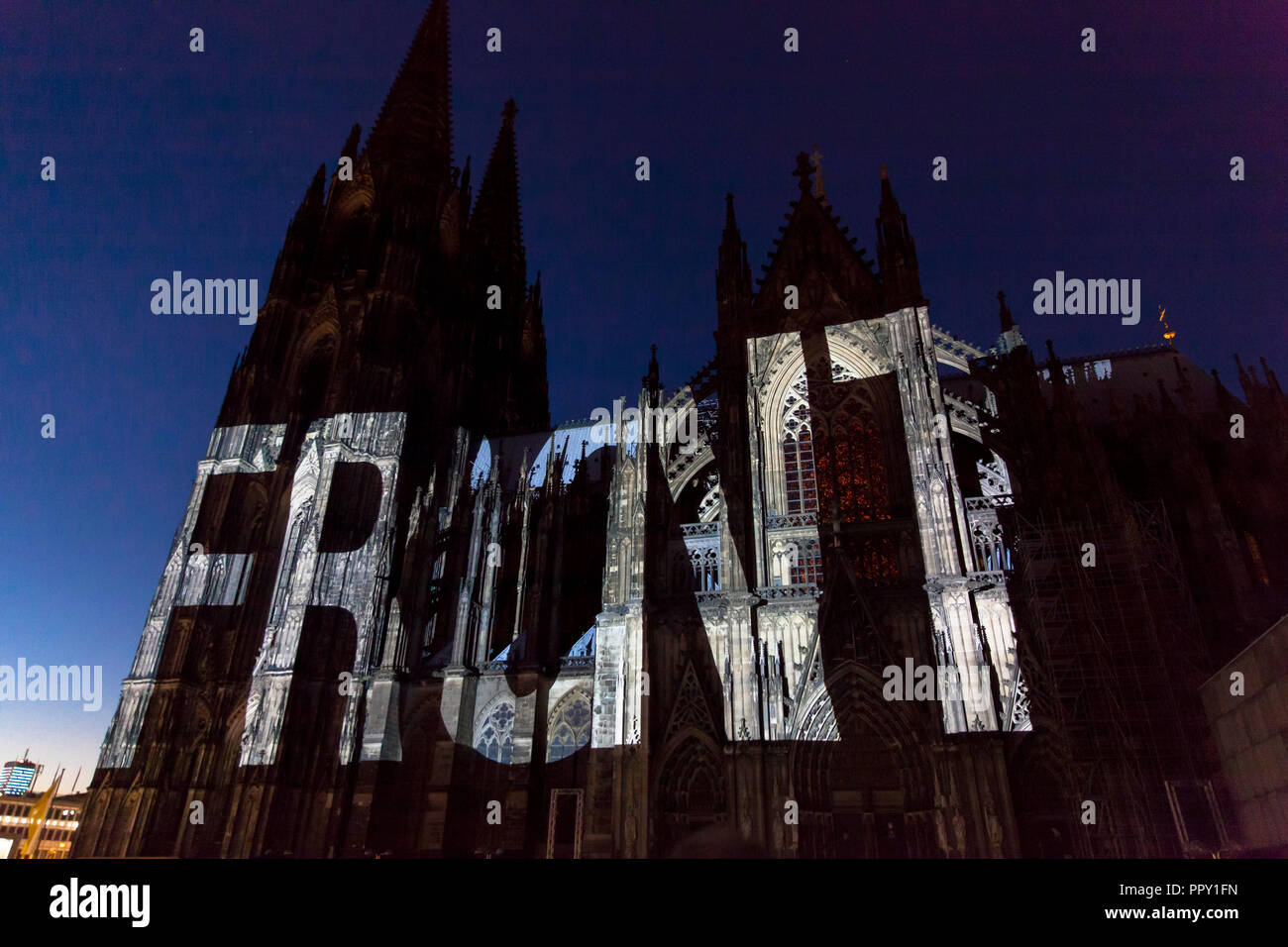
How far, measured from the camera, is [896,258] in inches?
848

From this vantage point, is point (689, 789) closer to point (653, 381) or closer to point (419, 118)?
point (653, 381)

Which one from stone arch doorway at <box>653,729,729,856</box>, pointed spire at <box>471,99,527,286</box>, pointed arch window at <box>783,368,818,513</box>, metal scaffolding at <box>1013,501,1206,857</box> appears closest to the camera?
metal scaffolding at <box>1013,501,1206,857</box>

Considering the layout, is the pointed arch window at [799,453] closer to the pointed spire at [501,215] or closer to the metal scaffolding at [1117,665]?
the metal scaffolding at [1117,665]

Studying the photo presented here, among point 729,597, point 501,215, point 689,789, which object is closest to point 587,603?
point 729,597

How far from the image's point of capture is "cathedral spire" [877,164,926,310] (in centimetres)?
2100

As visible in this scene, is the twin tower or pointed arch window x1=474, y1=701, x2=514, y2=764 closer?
the twin tower

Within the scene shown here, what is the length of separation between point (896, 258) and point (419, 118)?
30825 mm

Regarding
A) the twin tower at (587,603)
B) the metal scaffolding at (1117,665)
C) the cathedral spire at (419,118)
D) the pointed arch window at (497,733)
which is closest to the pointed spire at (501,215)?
the cathedral spire at (419,118)

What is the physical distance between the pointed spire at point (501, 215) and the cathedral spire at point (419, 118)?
4.03m

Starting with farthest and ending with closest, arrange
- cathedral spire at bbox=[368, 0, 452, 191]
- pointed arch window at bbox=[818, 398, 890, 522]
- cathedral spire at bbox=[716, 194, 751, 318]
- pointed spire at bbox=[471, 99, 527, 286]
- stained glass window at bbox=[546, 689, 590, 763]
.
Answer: pointed spire at bbox=[471, 99, 527, 286] → cathedral spire at bbox=[368, 0, 452, 191] → cathedral spire at bbox=[716, 194, 751, 318] → stained glass window at bbox=[546, 689, 590, 763] → pointed arch window at bbox=[818, 398, 890, 522]

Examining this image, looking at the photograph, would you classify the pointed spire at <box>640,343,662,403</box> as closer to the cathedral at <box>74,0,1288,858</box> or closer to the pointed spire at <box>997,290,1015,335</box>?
the cathedral at <box>74,0,1288,858</box>

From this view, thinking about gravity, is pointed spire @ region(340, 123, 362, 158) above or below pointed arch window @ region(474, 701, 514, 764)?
above

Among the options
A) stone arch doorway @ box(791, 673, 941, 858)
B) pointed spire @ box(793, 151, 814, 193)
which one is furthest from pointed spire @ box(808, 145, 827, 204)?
stone arch doorway @ box(791, 673, 941, 858)

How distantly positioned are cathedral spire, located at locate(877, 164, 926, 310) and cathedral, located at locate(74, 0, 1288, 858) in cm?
12
